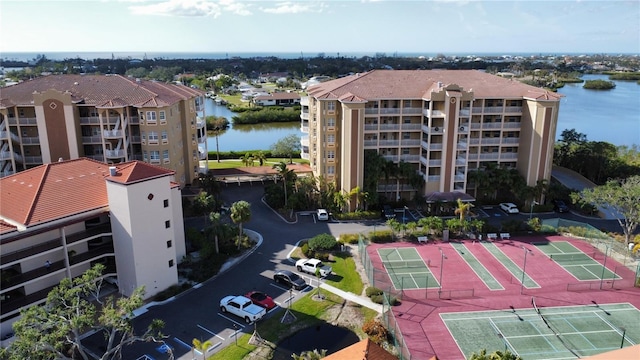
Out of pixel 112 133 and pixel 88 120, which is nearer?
pixel 112 133

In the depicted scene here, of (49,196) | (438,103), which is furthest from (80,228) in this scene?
(438,103)

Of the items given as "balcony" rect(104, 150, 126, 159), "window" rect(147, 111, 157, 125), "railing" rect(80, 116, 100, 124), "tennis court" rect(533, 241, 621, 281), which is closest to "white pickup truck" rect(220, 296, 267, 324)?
"window" rect(147, 111, 157, 125)

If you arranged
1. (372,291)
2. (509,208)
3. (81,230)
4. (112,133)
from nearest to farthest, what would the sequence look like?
(81,230), (372,291), (112,133), (509,208)

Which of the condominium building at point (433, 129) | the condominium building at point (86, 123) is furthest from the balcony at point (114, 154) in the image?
the condominium building at point (433, 129)

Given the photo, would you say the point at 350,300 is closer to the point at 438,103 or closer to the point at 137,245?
the point at 137,245

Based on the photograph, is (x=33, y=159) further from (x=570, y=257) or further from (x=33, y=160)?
(x=570, y=257)

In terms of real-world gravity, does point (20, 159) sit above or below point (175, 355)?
above

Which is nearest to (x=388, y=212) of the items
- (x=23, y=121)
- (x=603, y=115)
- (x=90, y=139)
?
(x=90, y=139)

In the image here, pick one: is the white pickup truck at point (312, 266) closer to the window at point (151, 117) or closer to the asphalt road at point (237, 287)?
the asphalt road at point (237, 287)
